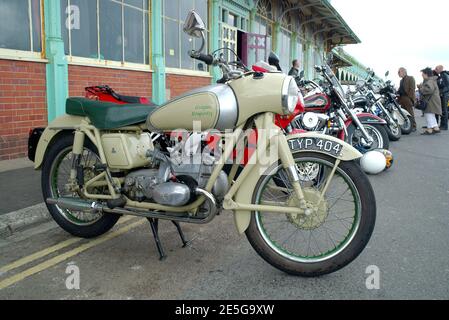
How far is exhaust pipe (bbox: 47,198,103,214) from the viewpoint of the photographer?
3.28 meters

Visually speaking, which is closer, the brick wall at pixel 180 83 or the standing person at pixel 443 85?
the brick wall at pixel 180 83

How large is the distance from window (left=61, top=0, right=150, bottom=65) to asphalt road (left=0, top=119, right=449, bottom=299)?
4915 mm

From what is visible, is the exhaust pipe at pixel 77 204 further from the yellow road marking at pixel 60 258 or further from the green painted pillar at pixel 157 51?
the green painted pillar at pixel 157 51

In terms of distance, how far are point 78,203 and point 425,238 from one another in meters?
2.92

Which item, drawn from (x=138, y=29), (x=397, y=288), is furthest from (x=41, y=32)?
(x=397, y=288)

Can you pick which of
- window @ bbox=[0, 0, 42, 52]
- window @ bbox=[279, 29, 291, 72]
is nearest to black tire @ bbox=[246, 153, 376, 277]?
window @ bbox=[0, 0, 42, 52]

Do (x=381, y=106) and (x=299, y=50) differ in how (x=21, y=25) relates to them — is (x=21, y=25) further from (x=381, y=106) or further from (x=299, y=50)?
(x=299, y=50)

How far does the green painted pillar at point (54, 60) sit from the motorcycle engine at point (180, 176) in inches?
187

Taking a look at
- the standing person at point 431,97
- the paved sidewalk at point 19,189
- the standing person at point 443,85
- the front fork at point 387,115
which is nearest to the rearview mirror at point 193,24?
the paved sidewalk at point 19,189

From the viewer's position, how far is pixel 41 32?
23.2ft

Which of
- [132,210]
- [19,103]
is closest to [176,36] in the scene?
[19,103]

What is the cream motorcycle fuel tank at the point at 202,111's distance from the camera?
274 cm

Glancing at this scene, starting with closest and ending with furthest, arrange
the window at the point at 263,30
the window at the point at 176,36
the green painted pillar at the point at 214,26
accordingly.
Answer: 1. the window at the point at 176,36
2. the green painted pillar at the point at 214,26
3. the window at the point at 263,30

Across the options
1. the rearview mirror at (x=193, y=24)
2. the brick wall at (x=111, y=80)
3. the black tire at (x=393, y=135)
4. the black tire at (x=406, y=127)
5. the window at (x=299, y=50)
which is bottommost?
the black tire at (x=393, y=135)
